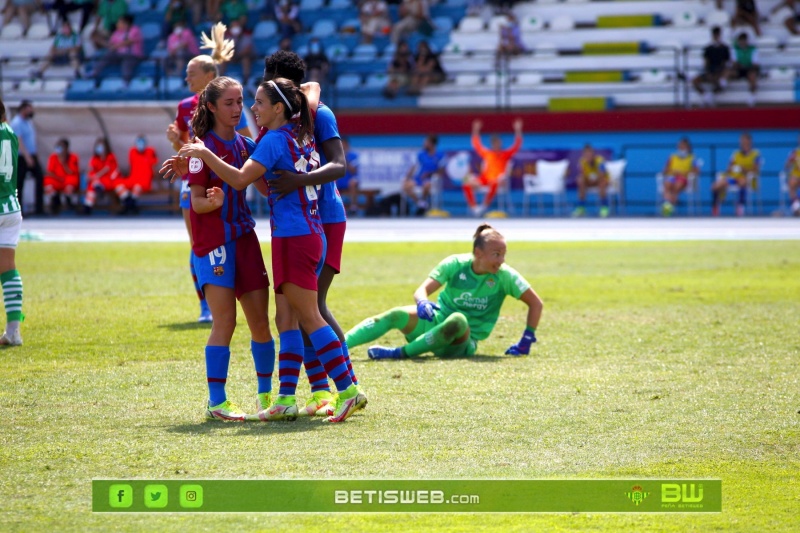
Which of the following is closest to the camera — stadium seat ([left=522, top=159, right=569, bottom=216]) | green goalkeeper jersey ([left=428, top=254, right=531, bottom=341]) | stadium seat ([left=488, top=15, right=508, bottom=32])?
green goalkeeper jersey ([left=428, top=254, right=531, bottom=341])

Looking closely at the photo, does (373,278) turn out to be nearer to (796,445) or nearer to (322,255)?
(322,255)

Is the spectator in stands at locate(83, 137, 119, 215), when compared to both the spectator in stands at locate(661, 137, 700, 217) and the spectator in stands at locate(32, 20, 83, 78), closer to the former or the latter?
the spectator in stands at locate(32, 20, 83, 78)

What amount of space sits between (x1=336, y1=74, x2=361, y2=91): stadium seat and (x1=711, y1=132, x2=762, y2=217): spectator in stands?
10.2 m

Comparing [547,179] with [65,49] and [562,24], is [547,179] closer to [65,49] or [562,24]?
[562,24]

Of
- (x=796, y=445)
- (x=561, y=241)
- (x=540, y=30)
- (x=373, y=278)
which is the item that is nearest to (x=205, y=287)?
(x=796, y=445)

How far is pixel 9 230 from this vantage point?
29.3ft

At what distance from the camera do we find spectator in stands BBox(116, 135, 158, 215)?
2777 cm

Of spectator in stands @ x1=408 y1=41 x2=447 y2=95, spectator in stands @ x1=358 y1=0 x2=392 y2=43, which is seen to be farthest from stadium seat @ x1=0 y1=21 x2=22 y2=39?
spectator in stands @ x1=408 y1=41 x2=447 y2=95

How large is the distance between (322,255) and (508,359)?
8.19 feet

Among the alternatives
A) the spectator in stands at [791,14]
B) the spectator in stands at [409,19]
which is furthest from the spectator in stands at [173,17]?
the spectator in stands at [791,14]

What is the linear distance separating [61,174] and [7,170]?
20363 millimetres

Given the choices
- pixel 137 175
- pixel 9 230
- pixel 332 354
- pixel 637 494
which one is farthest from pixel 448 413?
pixel 137 175

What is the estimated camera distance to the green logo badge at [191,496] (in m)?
4.47

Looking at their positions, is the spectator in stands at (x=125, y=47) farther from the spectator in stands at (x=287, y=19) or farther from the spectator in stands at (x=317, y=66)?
the spectator in stands at (x=317, y=66)
